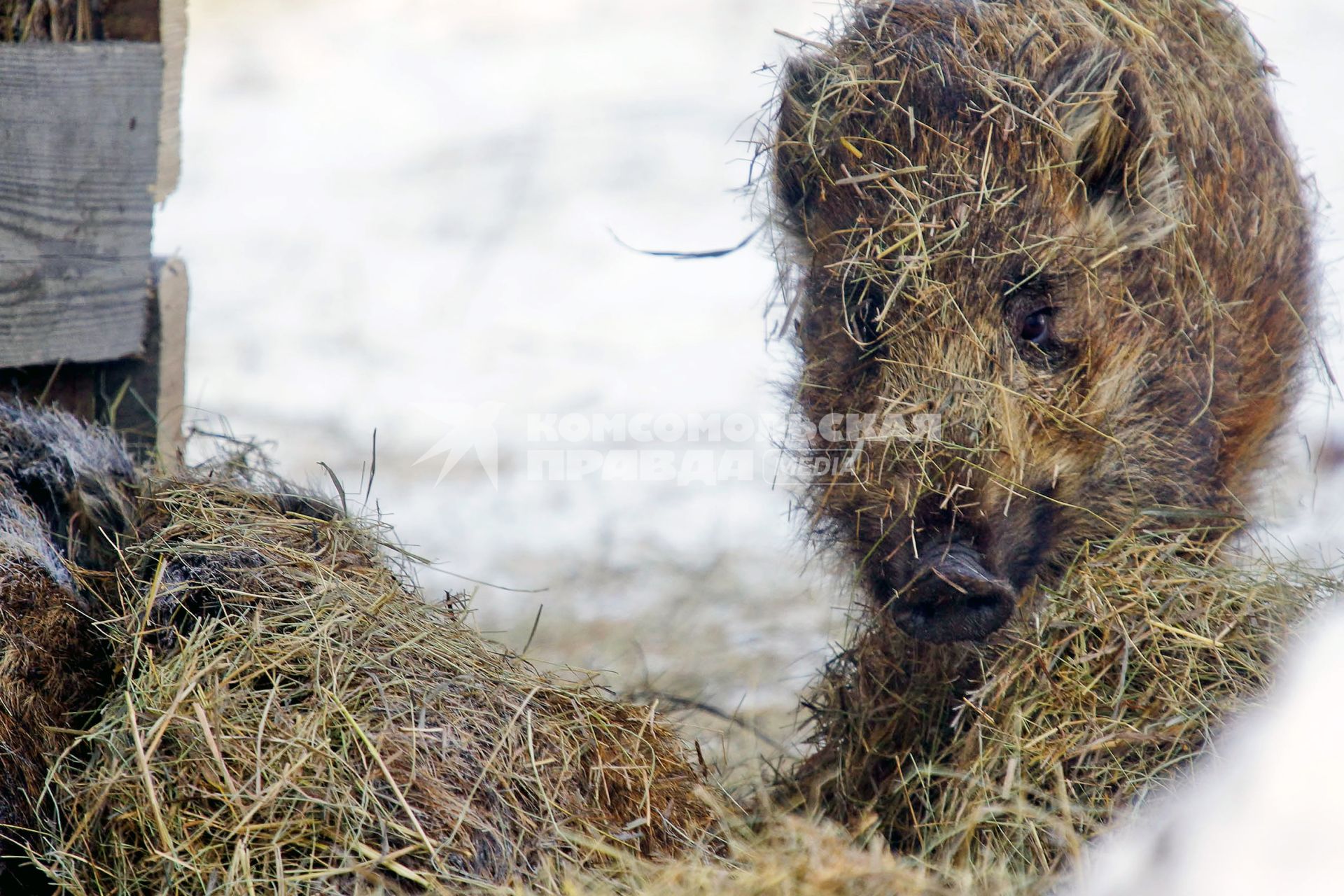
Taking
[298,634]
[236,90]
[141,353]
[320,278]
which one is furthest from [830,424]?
[236,90]

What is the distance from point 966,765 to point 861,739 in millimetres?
438

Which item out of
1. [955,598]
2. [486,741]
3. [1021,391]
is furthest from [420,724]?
[1021,391]

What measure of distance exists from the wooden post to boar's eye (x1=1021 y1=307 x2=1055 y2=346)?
203 centimetres

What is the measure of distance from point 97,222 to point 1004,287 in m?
2.18

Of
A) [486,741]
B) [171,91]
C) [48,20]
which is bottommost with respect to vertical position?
[486,741]

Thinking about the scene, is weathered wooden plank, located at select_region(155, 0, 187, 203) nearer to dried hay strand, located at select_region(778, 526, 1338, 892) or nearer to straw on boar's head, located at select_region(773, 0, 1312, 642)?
straw on boar's head, located at select_region(773, 0, 1312, 642)

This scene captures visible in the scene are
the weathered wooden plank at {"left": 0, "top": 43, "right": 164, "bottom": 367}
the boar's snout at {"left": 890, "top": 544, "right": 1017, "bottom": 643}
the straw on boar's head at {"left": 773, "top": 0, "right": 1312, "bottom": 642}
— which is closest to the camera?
the boar's snout at {"left": 890, "top": 544, "right": 1017, "bottom": 643}

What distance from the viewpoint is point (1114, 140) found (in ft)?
8.12

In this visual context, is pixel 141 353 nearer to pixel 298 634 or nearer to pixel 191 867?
pixel 298 634

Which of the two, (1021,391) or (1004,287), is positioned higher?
(1004,287)

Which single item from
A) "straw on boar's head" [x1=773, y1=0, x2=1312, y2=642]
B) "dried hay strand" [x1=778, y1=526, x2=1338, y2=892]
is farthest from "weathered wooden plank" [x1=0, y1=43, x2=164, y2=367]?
"dried hay strand" [x1=778, y1=526, x2=1338, y2=892]

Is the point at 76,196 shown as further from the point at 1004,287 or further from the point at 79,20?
the point at 1004,287

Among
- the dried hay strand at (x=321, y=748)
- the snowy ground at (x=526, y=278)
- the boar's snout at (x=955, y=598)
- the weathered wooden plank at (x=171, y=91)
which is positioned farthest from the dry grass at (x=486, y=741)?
the snowy ground at (x=526, y=278)

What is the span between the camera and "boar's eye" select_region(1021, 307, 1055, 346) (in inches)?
95.5
